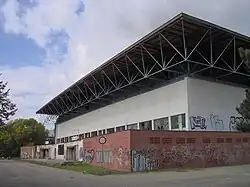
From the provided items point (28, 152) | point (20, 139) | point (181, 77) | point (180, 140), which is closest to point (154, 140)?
point (180, 140)

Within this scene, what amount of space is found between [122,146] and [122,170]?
233cm

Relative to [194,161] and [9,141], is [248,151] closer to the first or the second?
[194,161]

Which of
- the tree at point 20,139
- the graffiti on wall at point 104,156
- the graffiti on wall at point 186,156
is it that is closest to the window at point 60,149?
the graffiti on wall at point 104,156

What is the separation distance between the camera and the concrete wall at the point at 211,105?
41500 mm

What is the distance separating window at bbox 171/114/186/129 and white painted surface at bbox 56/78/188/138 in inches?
20.4

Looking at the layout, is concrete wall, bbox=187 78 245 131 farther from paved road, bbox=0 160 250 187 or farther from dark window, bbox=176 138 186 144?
paved road, bbox=0 160 250 187

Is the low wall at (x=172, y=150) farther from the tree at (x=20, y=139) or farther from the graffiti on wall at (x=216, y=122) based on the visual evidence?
the tree at (x=20, y=139)

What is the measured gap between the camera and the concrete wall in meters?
41.5

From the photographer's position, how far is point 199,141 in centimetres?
3738

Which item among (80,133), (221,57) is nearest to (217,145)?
(221,57)

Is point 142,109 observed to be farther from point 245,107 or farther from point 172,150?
point 245,107

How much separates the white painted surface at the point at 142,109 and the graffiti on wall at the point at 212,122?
1.72 metres

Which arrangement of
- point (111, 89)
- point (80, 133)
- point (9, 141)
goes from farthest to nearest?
point (9, 141) < point (80, 133) < point (111, 89)

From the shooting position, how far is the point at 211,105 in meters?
43.3
